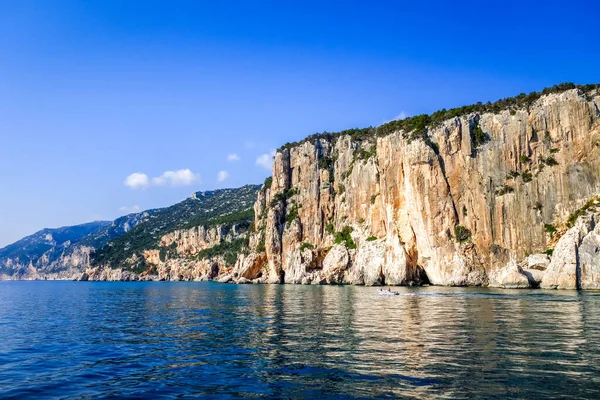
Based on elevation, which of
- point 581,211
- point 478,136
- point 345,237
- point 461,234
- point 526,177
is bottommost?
point 461,234

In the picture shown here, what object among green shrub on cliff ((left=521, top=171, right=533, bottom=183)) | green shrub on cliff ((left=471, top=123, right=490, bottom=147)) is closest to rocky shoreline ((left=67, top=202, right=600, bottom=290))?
green shrub on cliff ((left=521, top=171, right=533, bottom=183))

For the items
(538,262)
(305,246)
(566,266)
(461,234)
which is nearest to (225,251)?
(305,246)

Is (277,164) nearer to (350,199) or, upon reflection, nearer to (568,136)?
(350,199)

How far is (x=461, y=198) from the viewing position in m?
72.2

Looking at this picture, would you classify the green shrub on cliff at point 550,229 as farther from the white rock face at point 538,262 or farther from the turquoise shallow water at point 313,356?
the turquoise shallow water at point 313,356

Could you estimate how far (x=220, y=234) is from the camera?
169875 millimetres

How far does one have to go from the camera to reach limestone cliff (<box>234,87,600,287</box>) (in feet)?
204

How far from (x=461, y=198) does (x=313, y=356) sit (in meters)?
60.9

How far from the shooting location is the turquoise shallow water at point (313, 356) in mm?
12539

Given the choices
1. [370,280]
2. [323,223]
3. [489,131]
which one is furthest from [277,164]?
[489,131]

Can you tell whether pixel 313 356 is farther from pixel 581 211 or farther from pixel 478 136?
pixel 478 136

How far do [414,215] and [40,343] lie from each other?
64.4 meters

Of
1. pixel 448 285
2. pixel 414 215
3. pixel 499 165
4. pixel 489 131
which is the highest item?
pixel 489 131

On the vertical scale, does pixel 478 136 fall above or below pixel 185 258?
above
